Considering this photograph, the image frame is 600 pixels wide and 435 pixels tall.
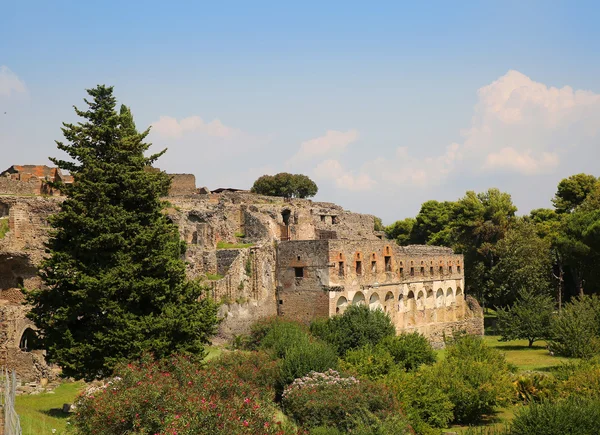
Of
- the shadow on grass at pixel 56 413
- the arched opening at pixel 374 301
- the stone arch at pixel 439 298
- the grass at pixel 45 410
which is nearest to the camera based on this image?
the grass at pixel 45 410

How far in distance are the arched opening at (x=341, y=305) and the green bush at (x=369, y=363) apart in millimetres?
9226

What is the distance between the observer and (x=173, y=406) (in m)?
17.4

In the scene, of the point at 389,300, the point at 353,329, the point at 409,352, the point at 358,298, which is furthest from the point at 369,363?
the point at 389,300

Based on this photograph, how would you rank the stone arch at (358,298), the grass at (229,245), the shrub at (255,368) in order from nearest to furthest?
1. the shrub at (255,368)
2. the stone arch at (358,298)
3. the grass at (229,245)

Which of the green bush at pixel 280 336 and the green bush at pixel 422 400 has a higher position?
the green bush at pixel 280 336

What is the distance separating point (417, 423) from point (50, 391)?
1379 centimetres

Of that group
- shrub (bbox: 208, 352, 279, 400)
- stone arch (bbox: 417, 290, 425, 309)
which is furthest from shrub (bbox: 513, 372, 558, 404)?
stone arch (bbox: 417, 290, 425, 309)

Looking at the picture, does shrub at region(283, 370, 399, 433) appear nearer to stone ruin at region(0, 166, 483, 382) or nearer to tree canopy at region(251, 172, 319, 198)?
stone ruin at region(0, 166, 483, 382)

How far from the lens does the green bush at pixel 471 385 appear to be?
26203 millimetres

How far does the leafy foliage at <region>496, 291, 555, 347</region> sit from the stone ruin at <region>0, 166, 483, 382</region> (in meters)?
5.56

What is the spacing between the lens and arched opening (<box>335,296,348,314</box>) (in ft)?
131

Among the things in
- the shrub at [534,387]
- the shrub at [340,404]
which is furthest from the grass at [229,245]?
the shrub at [340,404]

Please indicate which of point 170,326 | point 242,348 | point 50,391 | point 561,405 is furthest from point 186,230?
point 561,405

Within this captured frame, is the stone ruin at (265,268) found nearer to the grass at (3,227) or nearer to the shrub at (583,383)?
the grass at (3,227)
